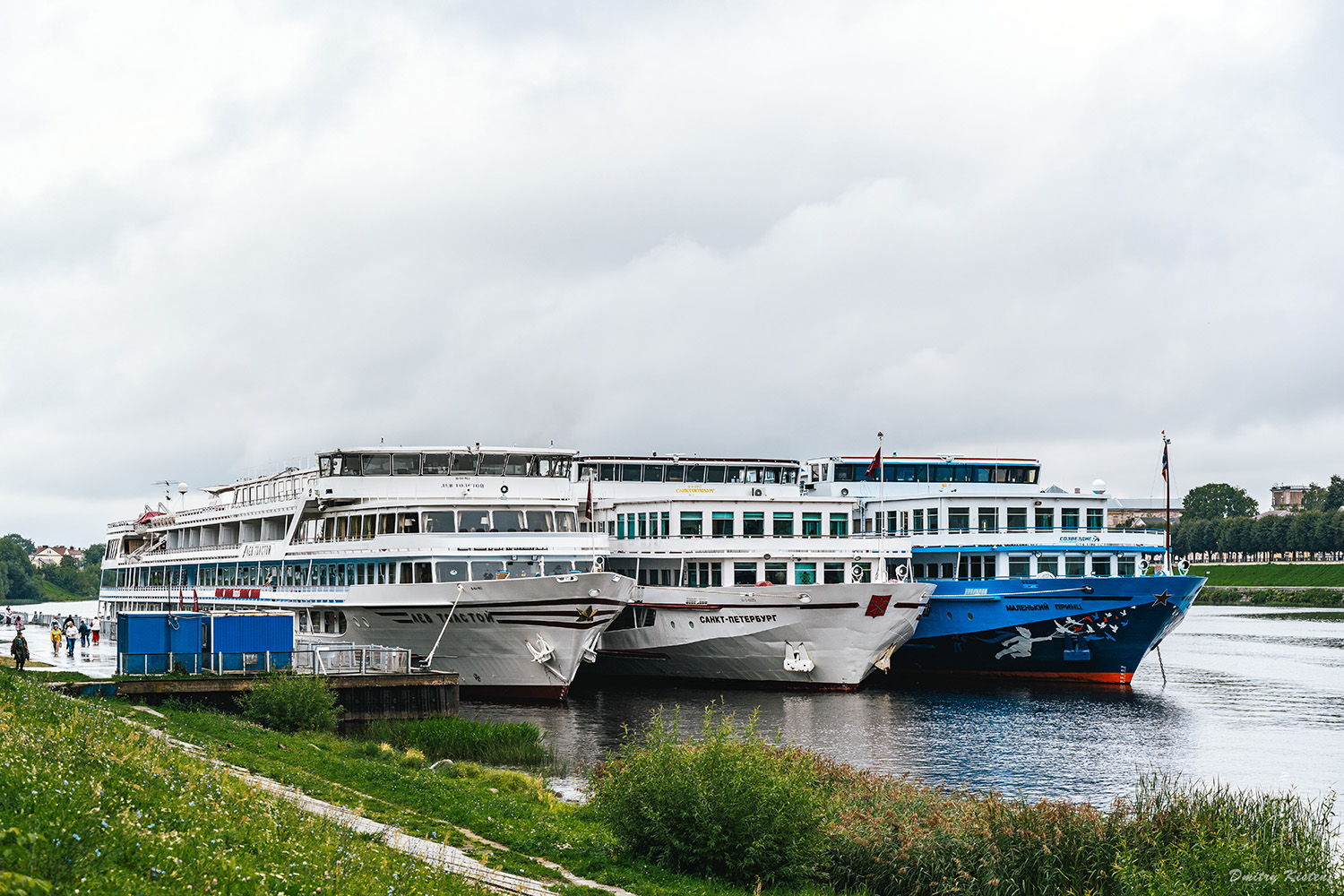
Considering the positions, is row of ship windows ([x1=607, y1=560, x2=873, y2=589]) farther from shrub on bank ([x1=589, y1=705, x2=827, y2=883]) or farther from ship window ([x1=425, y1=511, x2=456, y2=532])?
shrub on bank ([x1=589, y1=705, x2=827, y2=883])

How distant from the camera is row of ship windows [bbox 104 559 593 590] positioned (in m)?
47.4

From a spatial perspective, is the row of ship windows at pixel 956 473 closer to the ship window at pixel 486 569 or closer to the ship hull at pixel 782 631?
the ship hull at pixel 782 631

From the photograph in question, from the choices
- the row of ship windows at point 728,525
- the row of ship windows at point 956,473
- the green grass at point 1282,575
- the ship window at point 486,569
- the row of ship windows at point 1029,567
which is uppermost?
the row of ship windows at point 956,473

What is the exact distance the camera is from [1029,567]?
5950 cm

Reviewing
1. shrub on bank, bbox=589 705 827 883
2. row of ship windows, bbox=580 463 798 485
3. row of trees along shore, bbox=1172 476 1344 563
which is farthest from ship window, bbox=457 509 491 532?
row of trees along shore, bbox=1172 476 1344 563

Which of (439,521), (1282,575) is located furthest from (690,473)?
(1282,575)

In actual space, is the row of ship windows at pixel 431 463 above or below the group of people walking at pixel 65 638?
above

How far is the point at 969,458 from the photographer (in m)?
66.2

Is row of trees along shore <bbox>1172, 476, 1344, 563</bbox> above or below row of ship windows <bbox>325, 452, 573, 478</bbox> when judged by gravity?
below

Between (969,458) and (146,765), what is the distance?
5401 centimetres

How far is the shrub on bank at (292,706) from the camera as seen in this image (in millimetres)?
32781

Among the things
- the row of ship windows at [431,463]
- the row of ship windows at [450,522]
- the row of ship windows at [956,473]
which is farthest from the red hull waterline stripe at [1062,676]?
the row of ship windows at [431,463]

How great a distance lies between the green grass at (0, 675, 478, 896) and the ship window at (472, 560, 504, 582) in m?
28.3

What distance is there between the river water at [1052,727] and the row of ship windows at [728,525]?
6742 mm
